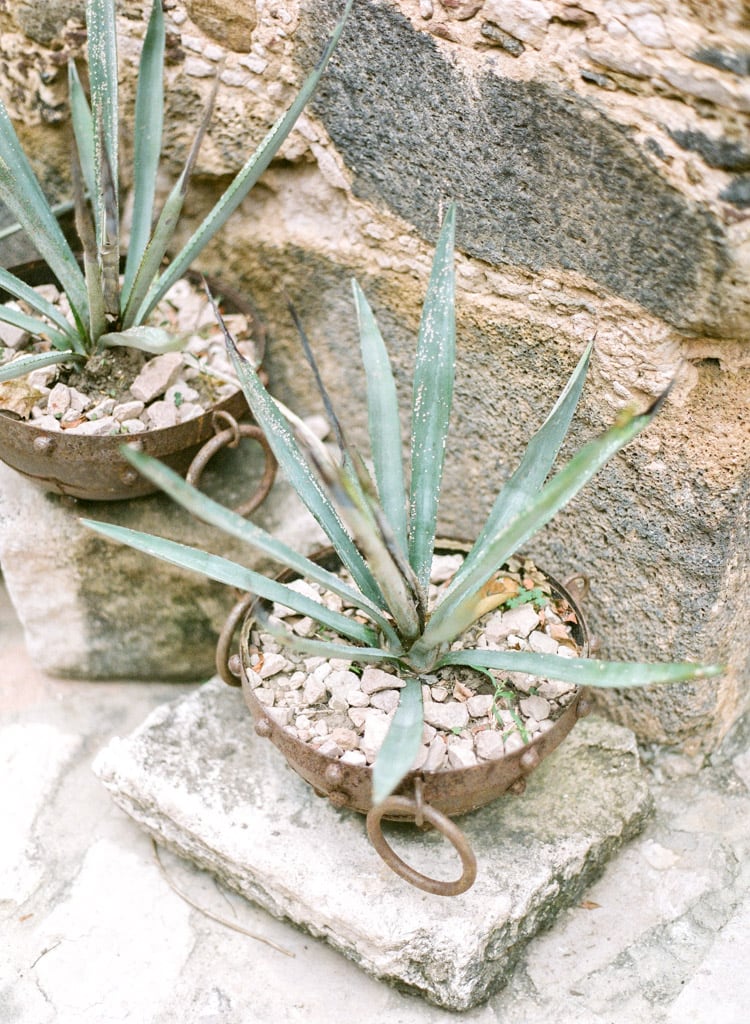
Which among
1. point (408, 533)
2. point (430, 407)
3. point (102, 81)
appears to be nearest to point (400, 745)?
point (408, 533)

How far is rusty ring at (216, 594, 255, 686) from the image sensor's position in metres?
1.47

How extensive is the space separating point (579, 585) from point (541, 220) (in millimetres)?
545

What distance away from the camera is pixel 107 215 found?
4.86ft

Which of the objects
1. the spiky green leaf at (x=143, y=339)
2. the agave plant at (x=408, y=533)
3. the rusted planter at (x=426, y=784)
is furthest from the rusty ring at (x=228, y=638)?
the spiky green leaf at (x=143, y=339)

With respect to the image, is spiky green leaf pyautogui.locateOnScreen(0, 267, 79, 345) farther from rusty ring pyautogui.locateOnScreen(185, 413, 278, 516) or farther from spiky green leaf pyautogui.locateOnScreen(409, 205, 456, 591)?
spiky green leaf pyautogui.locateOnScreen(409, 205, 456, 591)

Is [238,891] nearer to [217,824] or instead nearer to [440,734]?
[217,824]

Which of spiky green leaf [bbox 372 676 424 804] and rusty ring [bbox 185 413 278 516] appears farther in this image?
rusty ring [bbox 185 413 278 516]

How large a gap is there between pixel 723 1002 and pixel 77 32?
176cm

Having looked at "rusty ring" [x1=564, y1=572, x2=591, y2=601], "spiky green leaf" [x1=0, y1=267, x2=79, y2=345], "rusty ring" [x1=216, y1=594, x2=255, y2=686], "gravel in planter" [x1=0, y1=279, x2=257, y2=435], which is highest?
"spiky green leaf" [x1=0, y1=267, x2=79, y2=345]

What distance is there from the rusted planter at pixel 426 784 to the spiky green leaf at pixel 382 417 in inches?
10.9

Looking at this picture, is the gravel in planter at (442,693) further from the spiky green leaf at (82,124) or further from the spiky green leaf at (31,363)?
the spiky green leaf at (82,124)

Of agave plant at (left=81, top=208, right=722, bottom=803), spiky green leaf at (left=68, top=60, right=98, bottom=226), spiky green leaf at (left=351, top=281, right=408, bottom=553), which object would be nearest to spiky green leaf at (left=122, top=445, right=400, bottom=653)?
agave plant at (left=81, top=208, right=722, bottom=803)

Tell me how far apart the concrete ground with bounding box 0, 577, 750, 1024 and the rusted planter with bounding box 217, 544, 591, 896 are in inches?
9.6

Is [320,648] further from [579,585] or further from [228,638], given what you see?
[579,585]
